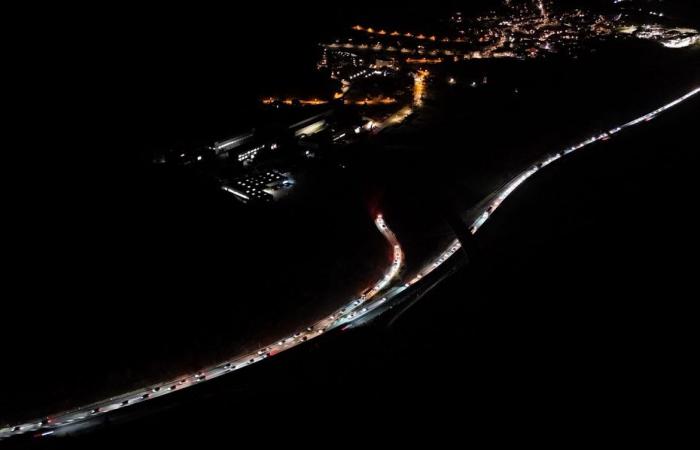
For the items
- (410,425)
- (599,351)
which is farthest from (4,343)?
(599,351)

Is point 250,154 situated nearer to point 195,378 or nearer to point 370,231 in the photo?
point 370,231

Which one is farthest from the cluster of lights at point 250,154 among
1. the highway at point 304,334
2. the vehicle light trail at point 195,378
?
the vehicle light trail at point 195,378

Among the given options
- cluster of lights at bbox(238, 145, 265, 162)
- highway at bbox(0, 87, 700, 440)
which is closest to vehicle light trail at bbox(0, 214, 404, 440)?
highway at bbox(0, 87, 700, 440)

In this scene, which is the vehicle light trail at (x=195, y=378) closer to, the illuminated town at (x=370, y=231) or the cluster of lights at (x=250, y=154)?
the illuminated town at (x=370, y=231)

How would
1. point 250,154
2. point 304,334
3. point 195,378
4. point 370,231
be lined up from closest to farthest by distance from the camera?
1. point 195,378
2. point 304,334
3. point 370,231
4. point 250,154

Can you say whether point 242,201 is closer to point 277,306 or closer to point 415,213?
point 277,306

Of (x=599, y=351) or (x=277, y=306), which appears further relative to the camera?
(x=277, y=306)

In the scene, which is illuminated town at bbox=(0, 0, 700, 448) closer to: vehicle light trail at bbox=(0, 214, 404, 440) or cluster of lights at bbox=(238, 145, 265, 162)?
vehicle light trail at bbox=(0, 214, 404, 440)

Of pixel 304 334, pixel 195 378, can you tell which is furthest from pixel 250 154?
pixel 195 378
